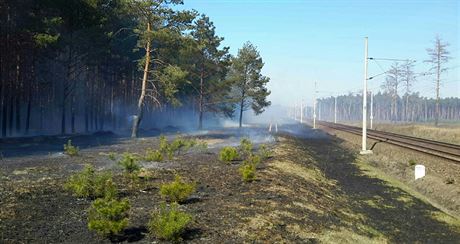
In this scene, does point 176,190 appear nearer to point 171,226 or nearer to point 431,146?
point 171,226

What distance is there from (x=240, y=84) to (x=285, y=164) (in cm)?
5067

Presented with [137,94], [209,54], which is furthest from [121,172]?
[137,94]

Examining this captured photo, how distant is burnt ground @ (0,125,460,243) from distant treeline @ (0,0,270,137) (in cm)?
1886

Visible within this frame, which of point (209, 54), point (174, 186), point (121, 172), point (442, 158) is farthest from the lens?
point (209, 54)

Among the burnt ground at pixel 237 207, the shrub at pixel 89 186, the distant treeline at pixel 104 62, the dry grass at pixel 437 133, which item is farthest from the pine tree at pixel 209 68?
the shrub at pixel 89 186

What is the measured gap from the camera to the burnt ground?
8.06m

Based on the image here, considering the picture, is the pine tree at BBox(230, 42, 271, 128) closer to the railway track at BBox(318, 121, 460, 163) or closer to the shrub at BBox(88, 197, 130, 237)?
the railway track at BBox(318, 121, 460, 163)

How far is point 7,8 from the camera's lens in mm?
32938

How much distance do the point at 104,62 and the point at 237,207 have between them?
45132mm

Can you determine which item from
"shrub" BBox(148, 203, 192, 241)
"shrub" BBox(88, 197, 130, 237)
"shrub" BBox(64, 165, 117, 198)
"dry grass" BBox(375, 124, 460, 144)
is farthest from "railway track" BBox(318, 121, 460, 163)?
"shrub" BBox(88, 197, 130, 237)

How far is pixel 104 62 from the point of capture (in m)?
51.8

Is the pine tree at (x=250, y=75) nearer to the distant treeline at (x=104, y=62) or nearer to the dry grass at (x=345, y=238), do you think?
the distant treeline at (x=104, y=62)

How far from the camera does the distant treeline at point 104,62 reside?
3428 centimetres

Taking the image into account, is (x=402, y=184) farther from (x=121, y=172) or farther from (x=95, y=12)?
(x=95, y=12)
